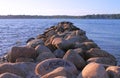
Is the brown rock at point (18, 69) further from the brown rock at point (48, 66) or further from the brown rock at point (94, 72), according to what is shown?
the brown rock at point (94, 72)

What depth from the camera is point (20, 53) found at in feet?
33.8

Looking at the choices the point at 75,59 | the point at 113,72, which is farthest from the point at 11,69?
the point at 113,72

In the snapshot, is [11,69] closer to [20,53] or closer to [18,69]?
[18,69]

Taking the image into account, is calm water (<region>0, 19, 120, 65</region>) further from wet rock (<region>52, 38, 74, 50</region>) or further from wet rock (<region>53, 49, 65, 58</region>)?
wet rock (<region>53, 49, 65, 58</region>)

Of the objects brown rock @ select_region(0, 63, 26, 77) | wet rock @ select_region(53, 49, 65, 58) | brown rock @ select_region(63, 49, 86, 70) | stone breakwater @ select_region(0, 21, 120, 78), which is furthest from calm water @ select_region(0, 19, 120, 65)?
brown rock @ select_region(0, 63, 26, 77)

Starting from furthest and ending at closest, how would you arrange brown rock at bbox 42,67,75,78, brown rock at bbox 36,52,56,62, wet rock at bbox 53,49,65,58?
A: wet rock at bbox 53,49,65,58 → brown rock at bbox 36,52,56,62 → brown rock at bbox 42,67,75,78

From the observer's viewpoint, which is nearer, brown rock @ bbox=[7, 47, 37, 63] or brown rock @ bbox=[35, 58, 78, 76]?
brown rock @ bbox=[35, 58, 78, 76]

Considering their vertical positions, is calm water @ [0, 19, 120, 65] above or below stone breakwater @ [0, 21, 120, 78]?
below

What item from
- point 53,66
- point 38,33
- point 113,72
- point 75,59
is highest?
point 113,72

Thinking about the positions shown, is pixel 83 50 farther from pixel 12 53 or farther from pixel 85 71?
pixel 85 71

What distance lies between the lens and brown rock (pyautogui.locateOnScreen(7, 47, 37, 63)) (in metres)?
10.3

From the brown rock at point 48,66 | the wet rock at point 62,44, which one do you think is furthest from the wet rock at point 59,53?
the brown rock at point 48,66

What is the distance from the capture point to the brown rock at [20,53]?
10320mm

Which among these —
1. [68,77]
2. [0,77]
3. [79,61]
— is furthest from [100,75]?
[79,61]
